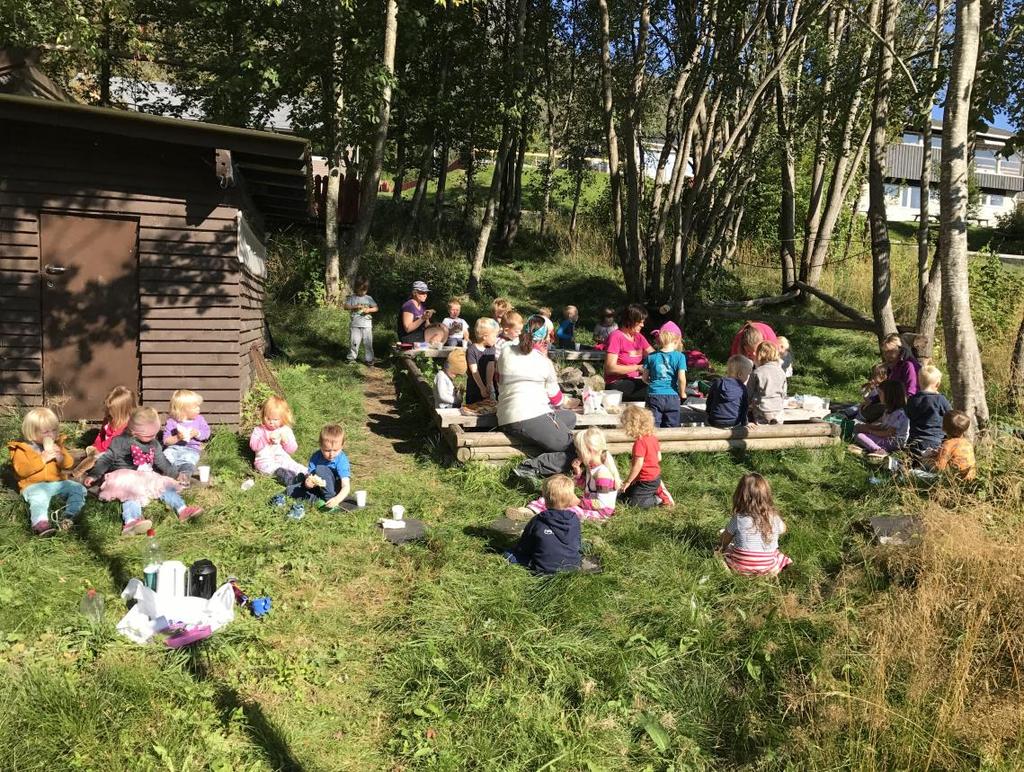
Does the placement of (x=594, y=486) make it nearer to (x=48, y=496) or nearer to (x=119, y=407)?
(x=119, y=407)

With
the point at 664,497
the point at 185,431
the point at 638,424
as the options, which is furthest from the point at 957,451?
the point at 185,431

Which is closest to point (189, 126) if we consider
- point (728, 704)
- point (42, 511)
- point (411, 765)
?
point (42, 511)

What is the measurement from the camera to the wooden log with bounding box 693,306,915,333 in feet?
43.1

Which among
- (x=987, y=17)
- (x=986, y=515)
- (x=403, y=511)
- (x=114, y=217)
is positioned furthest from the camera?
(x=987, y=17)

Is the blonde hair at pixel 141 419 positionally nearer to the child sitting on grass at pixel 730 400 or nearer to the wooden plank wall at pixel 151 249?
the wooden plank wall at pixel 151 249

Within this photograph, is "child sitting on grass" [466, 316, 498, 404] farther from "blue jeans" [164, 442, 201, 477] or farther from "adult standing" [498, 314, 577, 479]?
"blue jeans" [164, 442, 201, 477]

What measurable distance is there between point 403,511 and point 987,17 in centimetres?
910

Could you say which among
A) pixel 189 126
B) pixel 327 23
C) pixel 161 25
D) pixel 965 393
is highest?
pixel 161 25

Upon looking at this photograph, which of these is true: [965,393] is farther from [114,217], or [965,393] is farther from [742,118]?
[114,217]

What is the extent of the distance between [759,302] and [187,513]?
1265 cm

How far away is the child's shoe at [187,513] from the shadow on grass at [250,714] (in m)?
1.97

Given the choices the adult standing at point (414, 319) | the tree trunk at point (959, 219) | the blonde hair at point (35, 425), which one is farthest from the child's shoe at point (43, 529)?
the tree trunk at point (959, 219)

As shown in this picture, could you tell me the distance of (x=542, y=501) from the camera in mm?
6637

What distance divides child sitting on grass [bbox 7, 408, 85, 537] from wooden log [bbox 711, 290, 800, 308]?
40.6ft
